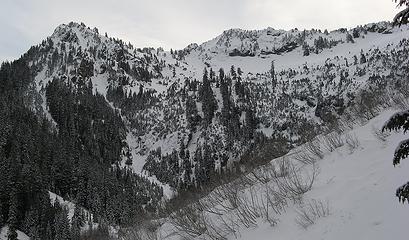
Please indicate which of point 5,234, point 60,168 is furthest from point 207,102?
point 5,234

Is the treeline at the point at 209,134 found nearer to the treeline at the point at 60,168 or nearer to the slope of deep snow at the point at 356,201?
the treeline at the point at 60,168

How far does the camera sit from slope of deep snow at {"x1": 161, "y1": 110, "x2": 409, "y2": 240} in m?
4.74

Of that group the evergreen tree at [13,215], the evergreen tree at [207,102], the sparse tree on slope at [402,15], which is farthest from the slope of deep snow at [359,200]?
the evergreen tree at [207,102]

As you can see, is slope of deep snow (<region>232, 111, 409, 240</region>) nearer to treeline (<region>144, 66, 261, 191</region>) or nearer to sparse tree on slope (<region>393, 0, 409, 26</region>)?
sparse tree on slope (<region>393, 0, 409, 26</region>)

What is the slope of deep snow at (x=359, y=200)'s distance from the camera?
4.72 metres

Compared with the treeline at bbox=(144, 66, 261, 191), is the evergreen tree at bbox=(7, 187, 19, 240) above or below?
below

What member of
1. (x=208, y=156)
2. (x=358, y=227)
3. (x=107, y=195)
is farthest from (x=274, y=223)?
(x=208, y=156)

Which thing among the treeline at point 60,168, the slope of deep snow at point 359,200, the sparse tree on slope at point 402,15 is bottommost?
the slope of deep snow at point 359,200

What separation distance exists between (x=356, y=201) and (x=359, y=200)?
0.04 metres

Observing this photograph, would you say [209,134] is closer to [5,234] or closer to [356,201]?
[5,234]

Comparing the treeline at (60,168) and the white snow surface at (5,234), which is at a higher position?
the treeline at (60,168)

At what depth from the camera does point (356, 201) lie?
5.51 metres

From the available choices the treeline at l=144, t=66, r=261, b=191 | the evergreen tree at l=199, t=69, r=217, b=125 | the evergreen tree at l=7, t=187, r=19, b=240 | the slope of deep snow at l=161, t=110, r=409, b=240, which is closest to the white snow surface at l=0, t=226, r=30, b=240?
the evergreen tree at l=7, t=187, r=19, b=240

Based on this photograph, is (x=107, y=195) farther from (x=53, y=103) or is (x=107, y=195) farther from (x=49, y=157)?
(x=53, y=103)
